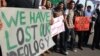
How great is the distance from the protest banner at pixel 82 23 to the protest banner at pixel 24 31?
4620mm

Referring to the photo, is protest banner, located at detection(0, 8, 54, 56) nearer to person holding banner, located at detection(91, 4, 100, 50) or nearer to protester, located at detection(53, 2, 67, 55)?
protester, located at detection(53, 2, 67, 55)

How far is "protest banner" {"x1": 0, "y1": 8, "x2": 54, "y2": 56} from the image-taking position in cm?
431

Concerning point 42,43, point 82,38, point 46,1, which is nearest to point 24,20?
point 42,43

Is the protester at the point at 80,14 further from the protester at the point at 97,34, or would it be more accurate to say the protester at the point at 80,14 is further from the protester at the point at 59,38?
the protester at the point at 59,38

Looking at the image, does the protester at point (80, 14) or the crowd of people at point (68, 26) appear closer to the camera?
the crowd of people at point (68, 26)

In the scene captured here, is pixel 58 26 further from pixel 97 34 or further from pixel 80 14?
pixel 97 34

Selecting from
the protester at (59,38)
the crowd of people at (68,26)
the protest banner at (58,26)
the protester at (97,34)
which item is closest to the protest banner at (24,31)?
the crowd of people at (68,26)

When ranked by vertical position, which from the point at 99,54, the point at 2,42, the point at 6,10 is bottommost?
the point at 99,54

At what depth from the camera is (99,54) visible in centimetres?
1084

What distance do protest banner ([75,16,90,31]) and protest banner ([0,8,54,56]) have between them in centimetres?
462

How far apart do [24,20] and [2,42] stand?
961 millimetres

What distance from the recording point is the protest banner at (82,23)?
11.3m

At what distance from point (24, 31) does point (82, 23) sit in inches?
266

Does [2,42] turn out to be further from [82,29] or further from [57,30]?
[82,29]
